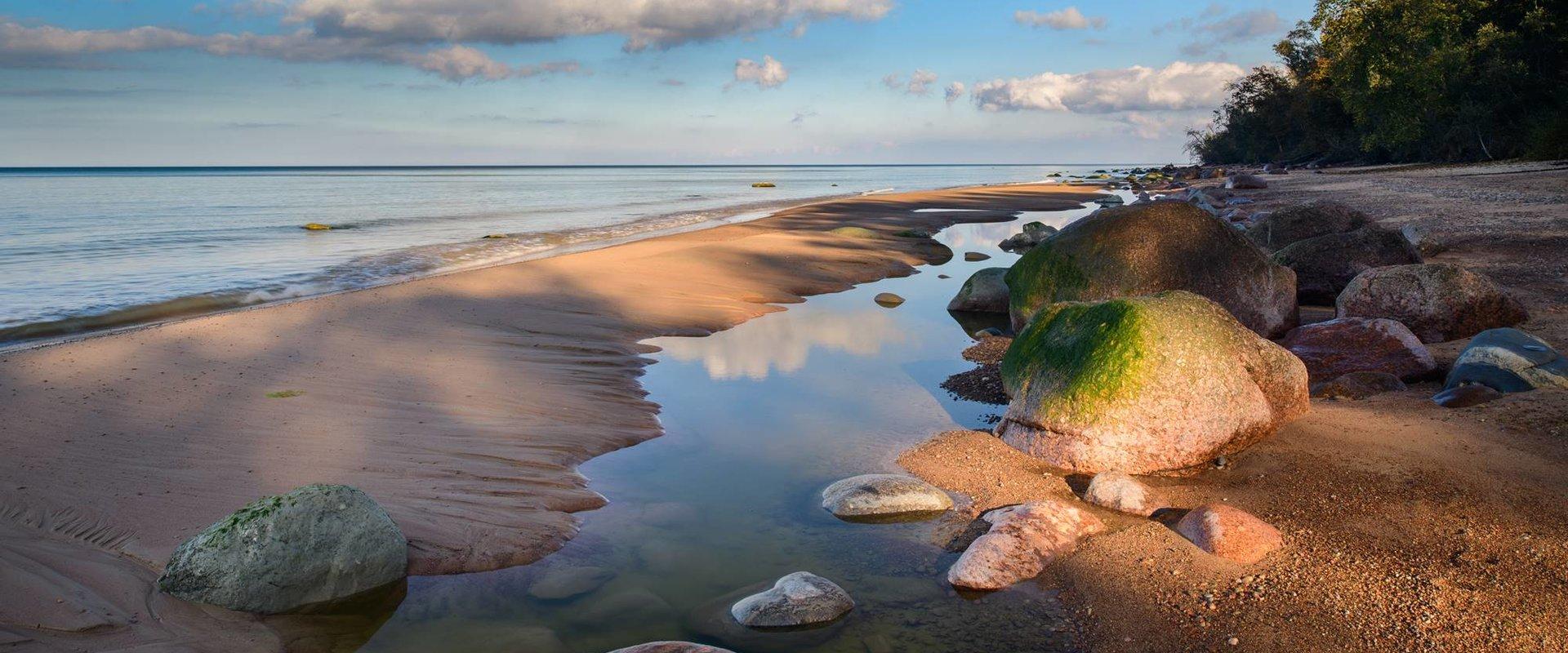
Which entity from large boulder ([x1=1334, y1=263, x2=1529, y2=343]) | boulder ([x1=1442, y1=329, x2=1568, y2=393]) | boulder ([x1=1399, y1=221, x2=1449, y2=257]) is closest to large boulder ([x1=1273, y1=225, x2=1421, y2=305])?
large boulder ([x1=1334, y1=263, x2=1529, y2=343])

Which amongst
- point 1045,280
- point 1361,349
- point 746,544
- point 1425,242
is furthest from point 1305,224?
point 746,544

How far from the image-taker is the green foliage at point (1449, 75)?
126 feet

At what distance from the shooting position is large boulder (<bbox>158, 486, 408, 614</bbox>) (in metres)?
4.66

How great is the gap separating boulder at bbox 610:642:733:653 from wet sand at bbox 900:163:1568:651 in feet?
6.33

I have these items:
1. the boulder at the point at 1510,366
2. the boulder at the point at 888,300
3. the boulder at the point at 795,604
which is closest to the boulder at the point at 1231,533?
the boulder at the point at 795,604

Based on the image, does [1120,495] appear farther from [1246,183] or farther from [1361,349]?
Answer: [1246,183]

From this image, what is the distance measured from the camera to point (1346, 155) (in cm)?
6438

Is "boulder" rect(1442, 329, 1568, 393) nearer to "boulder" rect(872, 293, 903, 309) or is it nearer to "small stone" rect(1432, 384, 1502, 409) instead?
"small stone" rect(1432, 384, 1502, 409)

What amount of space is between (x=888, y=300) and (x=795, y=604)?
1091 centimetres

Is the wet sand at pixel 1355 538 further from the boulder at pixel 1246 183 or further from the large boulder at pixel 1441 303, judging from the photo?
the boulder at pixel 1246 183

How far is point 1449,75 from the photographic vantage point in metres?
43.4

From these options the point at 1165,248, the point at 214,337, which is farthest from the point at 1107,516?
the point at 214,337

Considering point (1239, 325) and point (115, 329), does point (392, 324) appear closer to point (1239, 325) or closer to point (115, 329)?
point (115, 329)

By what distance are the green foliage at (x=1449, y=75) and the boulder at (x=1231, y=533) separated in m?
41.2
